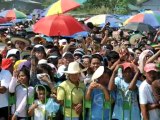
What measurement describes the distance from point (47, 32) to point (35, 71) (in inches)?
119

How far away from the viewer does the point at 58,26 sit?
10.7m

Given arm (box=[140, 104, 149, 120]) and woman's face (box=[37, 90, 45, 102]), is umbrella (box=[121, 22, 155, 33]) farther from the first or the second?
arm (box=[140, 104, 149, 120])

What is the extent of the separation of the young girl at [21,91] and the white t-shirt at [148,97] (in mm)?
1685

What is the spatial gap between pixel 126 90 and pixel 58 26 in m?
4.12

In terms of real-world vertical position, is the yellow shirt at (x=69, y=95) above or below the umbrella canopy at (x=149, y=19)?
above

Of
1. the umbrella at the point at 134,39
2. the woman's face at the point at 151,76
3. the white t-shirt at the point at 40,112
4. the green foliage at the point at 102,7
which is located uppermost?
the woman's face at the point at 151,76

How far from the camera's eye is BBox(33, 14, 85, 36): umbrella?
10.7 meters

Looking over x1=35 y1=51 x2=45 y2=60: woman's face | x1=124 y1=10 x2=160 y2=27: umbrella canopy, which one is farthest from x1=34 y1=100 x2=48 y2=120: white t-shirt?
x1=124 y1=10 x2=160 y2=27: umbrella canopy

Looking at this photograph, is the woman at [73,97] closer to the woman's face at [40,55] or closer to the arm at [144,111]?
the arm at [144,111]

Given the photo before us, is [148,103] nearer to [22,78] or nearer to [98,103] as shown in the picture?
[98,103]

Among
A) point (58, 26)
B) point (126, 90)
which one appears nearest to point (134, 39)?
point (58, 26)

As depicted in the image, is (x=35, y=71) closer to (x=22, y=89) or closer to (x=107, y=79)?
A: (x=22, y=89)

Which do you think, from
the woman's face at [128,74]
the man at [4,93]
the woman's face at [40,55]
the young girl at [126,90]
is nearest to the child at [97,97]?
the young girl at [126,90]

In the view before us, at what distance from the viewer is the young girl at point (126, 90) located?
22.2ft
